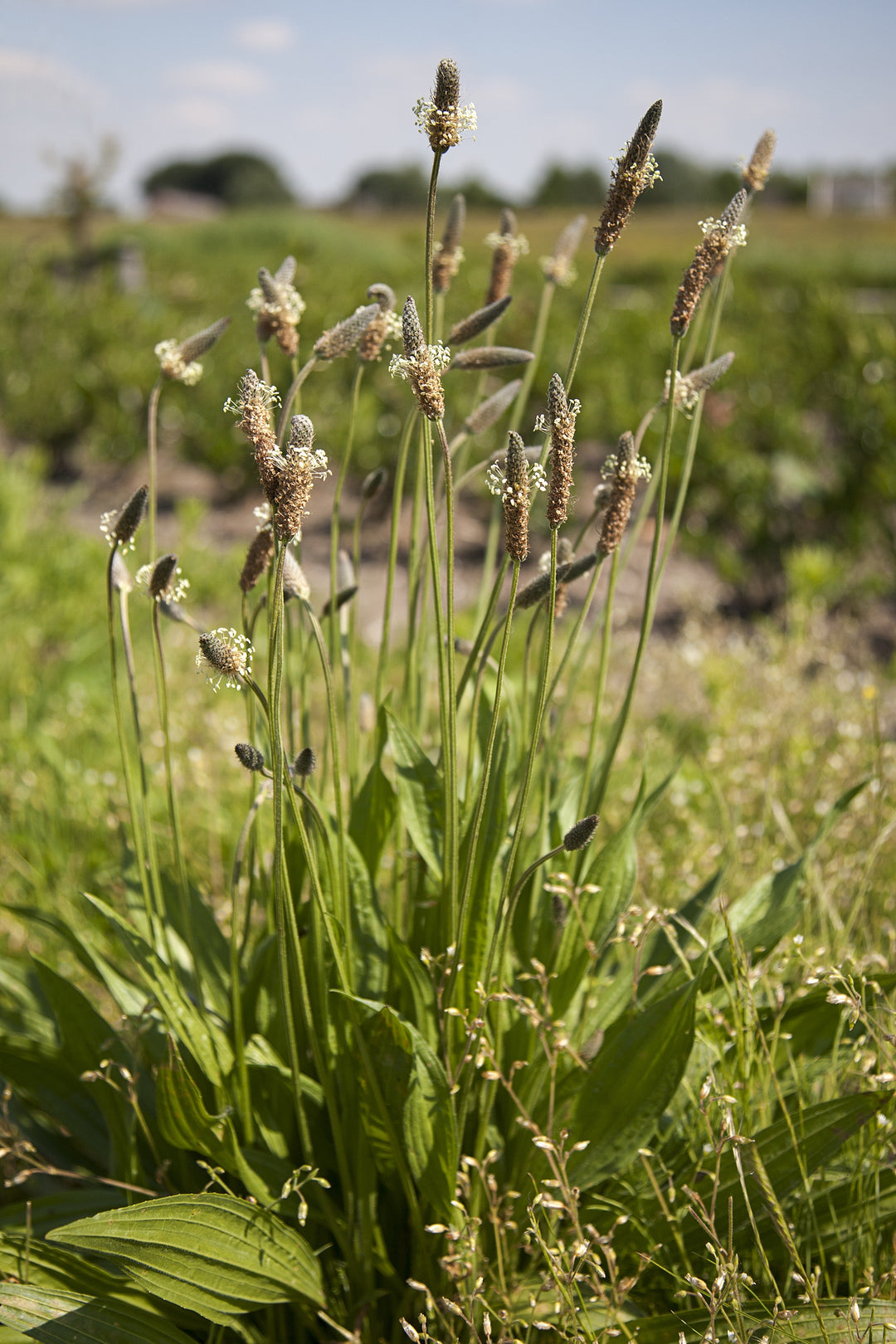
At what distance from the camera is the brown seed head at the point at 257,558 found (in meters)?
1.30

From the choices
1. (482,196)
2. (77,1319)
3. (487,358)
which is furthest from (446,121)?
(482,196)

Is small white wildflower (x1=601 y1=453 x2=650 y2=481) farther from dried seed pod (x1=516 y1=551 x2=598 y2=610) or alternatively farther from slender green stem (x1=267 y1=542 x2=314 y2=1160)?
slender green stem (x1=267 y1=542 x2=314 y2=1160)

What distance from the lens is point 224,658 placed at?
39.6 inches

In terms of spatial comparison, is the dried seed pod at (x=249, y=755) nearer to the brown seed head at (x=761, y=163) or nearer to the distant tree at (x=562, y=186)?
the brown seed head at (x=761, y=163)

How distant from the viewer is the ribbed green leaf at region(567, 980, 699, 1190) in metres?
1.35

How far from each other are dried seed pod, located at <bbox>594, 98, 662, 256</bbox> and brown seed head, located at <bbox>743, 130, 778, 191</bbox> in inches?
17.2

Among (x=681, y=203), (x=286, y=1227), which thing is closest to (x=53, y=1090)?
(x=286, y=1227)

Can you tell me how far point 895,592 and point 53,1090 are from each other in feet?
14.7

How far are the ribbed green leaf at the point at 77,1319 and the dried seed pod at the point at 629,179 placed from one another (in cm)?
141

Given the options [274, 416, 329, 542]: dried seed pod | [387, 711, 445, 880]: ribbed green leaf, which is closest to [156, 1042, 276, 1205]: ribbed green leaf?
[387, 711, 445, 880]: ribbed green leaf

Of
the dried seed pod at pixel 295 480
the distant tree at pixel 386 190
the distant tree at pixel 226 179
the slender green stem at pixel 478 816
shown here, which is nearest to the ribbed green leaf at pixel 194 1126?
the slender green stem at pixel 478 816

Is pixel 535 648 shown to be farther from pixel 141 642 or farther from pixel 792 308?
pixel 792 308

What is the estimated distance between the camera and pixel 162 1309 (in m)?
1.40

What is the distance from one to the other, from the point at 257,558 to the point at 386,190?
220 feet
